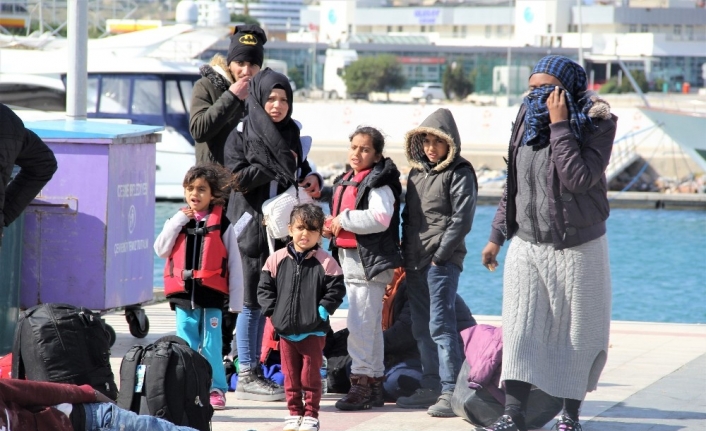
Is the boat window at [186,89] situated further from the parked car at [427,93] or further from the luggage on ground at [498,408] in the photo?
the parked car at [427,93]

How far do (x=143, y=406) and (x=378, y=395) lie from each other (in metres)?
1.56

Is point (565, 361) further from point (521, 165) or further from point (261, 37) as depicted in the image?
point (261, 37)

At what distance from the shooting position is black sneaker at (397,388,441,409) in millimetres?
6035

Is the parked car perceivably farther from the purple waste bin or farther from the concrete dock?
the purple waste bin

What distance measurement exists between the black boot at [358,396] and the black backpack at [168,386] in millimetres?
1147

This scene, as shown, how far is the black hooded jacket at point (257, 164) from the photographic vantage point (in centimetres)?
615

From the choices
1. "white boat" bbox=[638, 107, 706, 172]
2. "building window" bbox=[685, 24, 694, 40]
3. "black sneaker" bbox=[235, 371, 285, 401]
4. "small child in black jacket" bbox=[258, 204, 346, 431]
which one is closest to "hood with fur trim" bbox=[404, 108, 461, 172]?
"small child in black jacket" bbox=[258, 204, 346, 431]

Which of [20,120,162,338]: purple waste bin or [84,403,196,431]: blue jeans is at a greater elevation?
[20,120,162,338]: purple waste bin

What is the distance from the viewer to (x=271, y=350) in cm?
653

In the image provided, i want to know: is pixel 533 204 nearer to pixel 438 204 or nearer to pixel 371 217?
pixel 438 204

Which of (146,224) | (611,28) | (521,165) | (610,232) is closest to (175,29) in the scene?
(610,232)

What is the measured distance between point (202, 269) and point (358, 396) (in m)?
1.07

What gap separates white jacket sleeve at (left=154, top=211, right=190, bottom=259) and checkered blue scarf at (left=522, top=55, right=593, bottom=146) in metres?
1.78

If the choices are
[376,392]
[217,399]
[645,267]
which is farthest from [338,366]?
[645,267]
